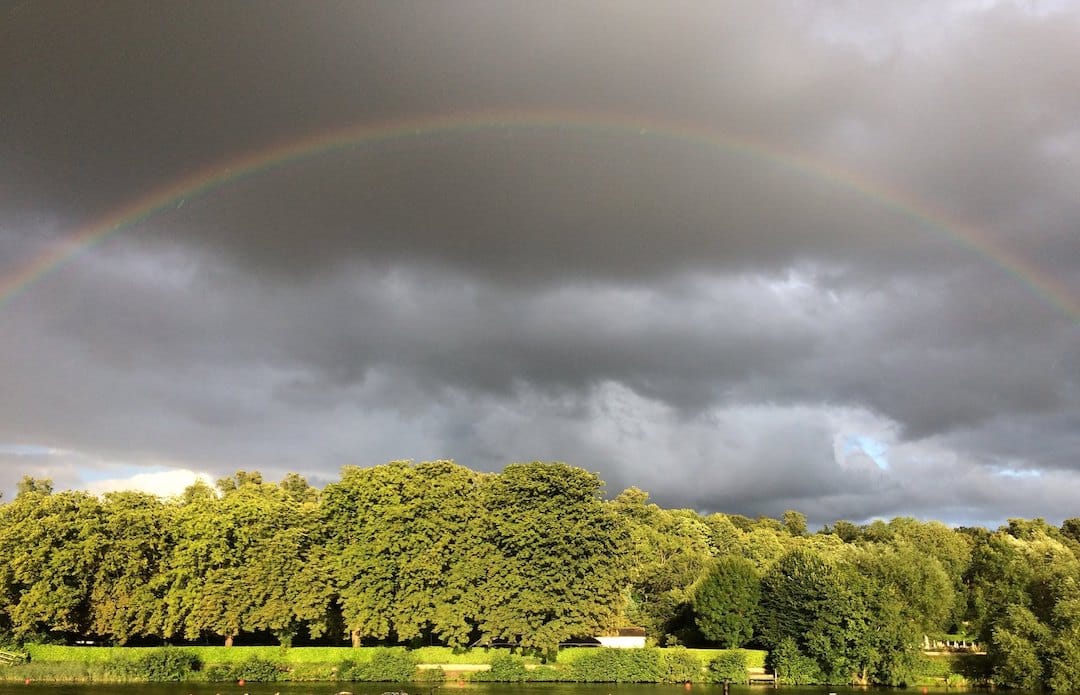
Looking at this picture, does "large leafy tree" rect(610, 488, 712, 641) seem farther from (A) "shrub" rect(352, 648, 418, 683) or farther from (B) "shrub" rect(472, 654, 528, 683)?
(A) "shrub" rect(352, 648, 418, 683)

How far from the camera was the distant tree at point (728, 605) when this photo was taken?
273 ft

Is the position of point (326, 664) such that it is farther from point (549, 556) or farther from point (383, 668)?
point (549, 556)

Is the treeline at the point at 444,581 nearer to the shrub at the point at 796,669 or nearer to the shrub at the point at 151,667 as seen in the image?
the shrub at the point at 796,669

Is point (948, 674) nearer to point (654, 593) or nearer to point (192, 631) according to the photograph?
point (654, 593)

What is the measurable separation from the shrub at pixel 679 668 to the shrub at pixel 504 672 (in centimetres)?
1381

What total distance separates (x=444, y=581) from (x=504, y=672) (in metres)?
10.3

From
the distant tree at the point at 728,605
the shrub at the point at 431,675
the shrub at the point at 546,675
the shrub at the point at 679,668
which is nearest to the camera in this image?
the shrub at the point at 431,675

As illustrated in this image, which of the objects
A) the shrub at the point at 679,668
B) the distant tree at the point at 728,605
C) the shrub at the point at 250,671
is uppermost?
the distant tree at the point at 728,605

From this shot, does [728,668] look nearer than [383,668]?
No

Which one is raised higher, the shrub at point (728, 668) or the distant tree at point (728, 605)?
the distant tree at point (728, 605)

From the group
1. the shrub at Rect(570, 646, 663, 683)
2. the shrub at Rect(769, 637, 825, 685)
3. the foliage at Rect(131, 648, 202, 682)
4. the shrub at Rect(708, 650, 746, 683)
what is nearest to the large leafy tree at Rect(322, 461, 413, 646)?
the foliage at Rect(131, 648, 202, 682)

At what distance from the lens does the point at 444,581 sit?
78.5 m

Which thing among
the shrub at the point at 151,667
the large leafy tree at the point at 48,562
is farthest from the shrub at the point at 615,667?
the large leafy tree at the point at 48,562

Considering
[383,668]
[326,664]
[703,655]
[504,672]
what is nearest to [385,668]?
[383,668]
